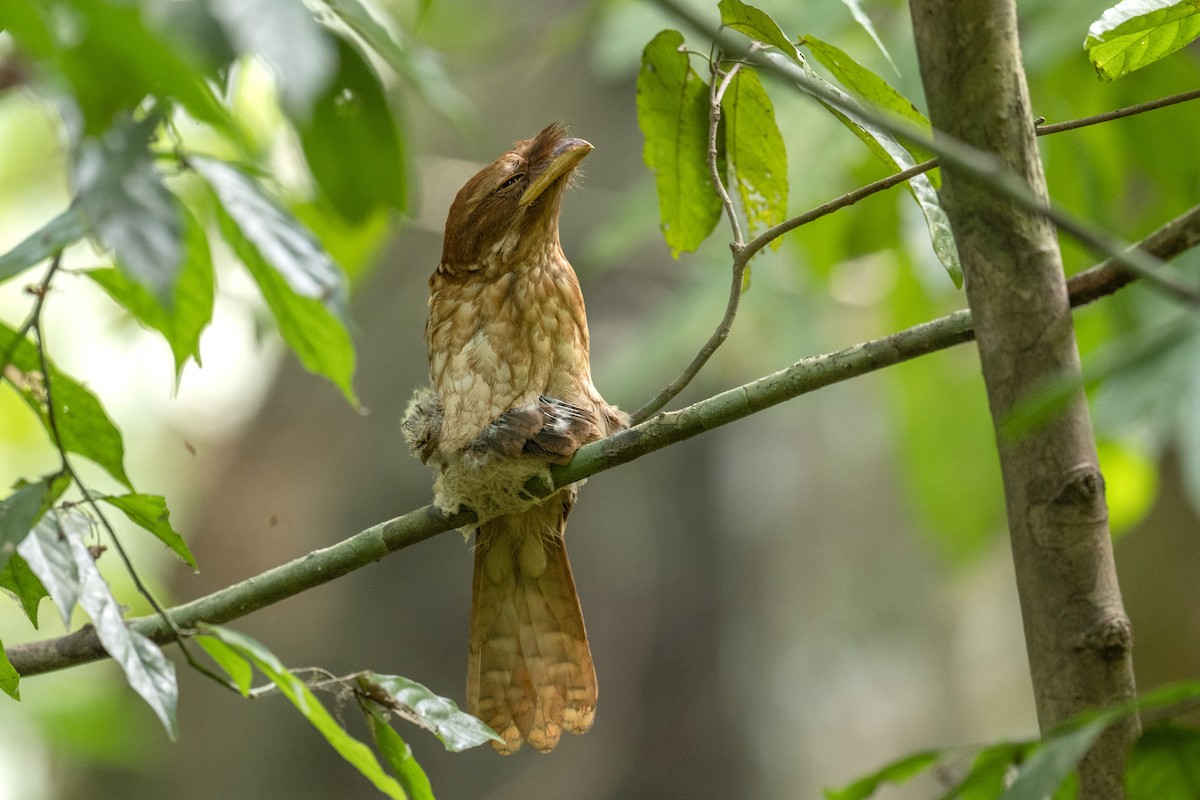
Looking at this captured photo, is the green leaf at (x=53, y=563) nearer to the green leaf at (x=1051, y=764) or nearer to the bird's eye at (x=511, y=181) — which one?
the green leaf at (x=1051, y=764)

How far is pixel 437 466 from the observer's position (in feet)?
8.29

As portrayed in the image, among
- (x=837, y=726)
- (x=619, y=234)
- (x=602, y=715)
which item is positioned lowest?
(x=837, y=726)

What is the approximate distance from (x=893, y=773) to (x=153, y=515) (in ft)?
3.37

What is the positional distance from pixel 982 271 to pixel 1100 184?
1.61 meters

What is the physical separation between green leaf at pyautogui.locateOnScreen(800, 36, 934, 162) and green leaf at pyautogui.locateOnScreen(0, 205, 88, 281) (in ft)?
3.23

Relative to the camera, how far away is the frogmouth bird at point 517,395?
2.50 meters

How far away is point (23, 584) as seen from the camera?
1633 mm

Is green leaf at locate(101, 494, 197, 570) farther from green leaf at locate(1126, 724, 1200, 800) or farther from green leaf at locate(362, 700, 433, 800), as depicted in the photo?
green leaf at locate(1126, 724, 1200, 800)

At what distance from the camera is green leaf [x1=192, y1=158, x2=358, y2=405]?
4.37 feet

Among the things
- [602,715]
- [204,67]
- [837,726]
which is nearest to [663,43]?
[204,67]

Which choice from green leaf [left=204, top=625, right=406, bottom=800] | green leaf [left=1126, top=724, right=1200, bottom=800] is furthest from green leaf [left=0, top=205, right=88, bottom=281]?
green leaf [left=1126, top=724, right=1200, bottom=800]

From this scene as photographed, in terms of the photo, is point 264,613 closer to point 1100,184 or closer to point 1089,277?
point 1100,184

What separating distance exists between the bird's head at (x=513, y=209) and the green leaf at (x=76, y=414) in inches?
42.6

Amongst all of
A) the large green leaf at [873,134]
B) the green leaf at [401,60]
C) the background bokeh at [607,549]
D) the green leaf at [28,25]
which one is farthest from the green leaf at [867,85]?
the background bokeh at [607,549]
